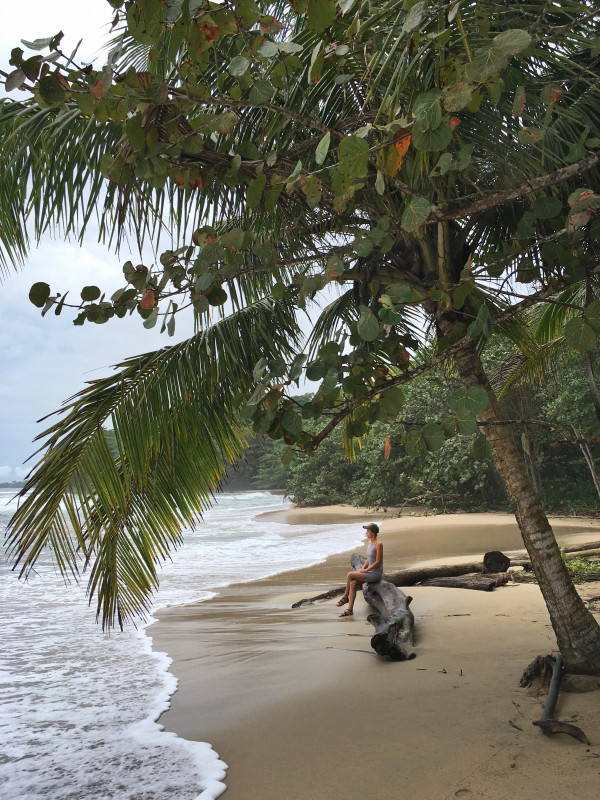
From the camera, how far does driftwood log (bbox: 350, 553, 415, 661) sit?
4949 millimetres

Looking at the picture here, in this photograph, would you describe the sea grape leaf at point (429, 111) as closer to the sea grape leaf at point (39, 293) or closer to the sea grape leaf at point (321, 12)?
the sea grape leaf at point (321, 12)

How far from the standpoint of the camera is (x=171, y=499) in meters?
4.36

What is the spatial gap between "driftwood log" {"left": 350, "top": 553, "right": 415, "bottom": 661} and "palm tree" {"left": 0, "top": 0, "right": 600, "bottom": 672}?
1486mm

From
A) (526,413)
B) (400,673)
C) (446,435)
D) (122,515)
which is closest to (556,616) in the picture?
(400,673)

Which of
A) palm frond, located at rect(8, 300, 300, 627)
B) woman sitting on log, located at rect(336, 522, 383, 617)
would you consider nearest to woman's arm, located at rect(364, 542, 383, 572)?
woman sitting on log, located at rect(336, 522, 383, 617)

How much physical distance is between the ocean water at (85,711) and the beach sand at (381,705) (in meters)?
0.18

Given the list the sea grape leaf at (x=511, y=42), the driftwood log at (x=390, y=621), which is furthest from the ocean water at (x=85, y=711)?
the sea grape leaf at (x=511, y=42)

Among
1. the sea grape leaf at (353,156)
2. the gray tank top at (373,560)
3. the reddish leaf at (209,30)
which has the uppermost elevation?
the reddish leaf at (209,30)

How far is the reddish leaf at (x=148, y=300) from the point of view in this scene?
2650mm

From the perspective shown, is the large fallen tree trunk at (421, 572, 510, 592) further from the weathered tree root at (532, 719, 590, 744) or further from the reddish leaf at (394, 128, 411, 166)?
the reddish leaf at (394, 128, 411, 166)

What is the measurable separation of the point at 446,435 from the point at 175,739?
274 cm

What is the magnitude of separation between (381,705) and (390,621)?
1487 mm

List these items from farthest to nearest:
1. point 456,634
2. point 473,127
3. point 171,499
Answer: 1. point 456,634
2. point 171,499
3. point 473,127

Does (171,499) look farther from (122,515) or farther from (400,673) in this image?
(400,673)
